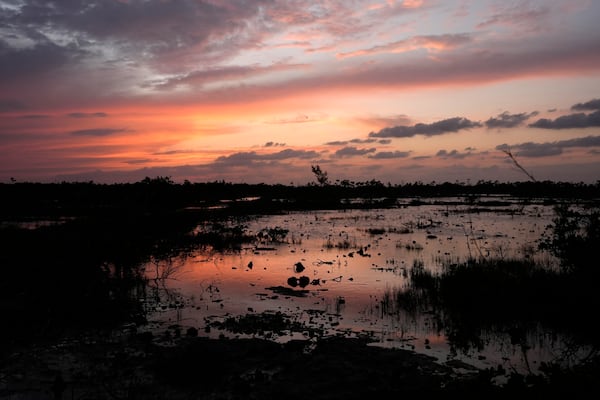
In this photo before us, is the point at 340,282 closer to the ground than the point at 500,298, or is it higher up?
closer to the ground

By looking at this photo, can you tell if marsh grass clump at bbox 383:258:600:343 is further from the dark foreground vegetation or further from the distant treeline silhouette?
the distant treeline silhouette

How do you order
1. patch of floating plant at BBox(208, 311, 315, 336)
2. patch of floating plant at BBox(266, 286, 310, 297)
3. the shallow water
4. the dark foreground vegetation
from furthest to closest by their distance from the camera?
patch of floating plant at BBox(266, 286, 310, 297), patch of floating plant at BBox(208, 311, 315, 336), the shallow water, the dark foreground vegetation

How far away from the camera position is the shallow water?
10.6 meters

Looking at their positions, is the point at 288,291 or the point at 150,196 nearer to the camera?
the point at 288,291

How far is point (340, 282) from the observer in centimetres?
1709

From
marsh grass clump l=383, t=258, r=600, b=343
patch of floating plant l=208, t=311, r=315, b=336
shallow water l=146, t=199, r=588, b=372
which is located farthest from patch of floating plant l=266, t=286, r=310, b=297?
marsh grass clump l=383, t=258, r=600, b=343

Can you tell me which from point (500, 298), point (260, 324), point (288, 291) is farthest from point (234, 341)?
point (500, 298)

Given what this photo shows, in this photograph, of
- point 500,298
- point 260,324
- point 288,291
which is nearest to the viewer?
point 260,324

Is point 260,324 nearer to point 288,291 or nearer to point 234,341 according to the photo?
point 234,341

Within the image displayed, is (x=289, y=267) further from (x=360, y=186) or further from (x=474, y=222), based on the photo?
(x=360, y=186)

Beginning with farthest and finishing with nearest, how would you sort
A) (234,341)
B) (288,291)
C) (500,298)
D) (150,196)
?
(150,196), (288,291), (500,298), (234,341)

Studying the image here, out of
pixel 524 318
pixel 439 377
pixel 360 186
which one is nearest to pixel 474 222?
pixel 524 318

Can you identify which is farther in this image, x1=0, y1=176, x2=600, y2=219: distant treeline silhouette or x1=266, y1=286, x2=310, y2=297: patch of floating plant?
x1=0, y1=176, x2=600, y2=219: distant treeline silhouette

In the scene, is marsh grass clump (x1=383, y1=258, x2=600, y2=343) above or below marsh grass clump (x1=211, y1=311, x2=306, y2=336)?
→ above
